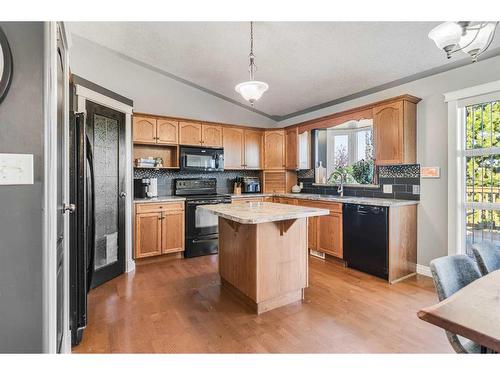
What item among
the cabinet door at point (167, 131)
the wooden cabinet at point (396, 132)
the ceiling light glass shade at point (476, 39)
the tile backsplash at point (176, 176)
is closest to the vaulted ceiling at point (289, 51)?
the wooden cabinet at point (396, 132)

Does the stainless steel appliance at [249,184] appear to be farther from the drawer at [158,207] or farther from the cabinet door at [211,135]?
the drawer at [158,207]

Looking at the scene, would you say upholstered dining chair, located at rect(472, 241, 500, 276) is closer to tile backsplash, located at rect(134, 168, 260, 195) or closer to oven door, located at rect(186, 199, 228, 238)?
oven door, located at rect(186, 199, 228, 238)

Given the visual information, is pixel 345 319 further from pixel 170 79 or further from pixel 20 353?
pixel 170 79

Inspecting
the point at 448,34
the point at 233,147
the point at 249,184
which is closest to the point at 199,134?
the point at 233,147

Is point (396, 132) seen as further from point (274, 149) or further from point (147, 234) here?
point (147, 234)

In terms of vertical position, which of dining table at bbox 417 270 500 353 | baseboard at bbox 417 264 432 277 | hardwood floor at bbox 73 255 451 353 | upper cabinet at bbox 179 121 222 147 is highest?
upper cabinet at bbox 179 121 222 147

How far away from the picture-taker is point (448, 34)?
138 cm

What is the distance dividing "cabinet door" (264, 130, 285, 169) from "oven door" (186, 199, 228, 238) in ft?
4.90

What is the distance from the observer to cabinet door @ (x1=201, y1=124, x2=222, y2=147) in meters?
4.66

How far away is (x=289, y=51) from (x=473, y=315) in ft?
10.8

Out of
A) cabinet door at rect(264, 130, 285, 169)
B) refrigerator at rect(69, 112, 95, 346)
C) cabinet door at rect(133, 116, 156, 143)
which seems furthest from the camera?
cabinet door at rect(264, 130, 285, 169)

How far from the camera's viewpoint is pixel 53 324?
3.99 ft

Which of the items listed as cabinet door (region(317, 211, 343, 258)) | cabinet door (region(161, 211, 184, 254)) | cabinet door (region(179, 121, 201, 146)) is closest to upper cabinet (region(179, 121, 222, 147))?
cabinet door (region(179, 121, 201, 146))

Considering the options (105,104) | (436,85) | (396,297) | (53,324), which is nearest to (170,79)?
(105,104)
